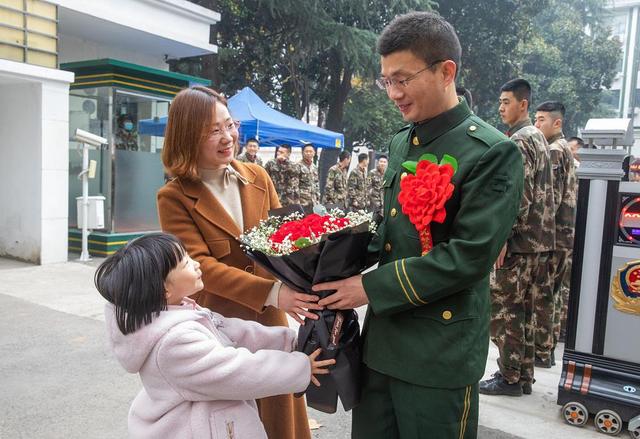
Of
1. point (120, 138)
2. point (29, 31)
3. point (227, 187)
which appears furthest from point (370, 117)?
point (227, 187)

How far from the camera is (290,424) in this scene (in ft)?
7.22

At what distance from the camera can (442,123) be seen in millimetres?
1717

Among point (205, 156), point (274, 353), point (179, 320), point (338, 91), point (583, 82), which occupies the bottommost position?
point (274, 353)

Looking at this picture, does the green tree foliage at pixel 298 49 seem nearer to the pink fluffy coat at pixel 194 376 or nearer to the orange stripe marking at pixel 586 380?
the orange stripe marking at pixel 586 380

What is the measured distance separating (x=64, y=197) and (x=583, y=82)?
24.3 meters

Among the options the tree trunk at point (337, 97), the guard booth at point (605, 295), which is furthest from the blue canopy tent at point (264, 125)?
the guard booth at point (605, 295)

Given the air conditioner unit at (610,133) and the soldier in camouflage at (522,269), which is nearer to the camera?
the air conditioner unit at (610,133)

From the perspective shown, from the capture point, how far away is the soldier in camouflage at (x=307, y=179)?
11664 mm

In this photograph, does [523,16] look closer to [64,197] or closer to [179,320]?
[64,197]

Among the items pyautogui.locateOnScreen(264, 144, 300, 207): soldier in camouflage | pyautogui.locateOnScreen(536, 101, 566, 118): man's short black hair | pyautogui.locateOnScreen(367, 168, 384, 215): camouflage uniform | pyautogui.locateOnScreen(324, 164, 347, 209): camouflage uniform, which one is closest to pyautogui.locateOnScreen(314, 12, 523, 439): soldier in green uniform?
pyautogui.locateOnScreen(536, 101, 566, 118): man's short black hair

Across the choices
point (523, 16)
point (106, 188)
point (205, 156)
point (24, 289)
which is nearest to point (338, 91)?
point (523, 16)

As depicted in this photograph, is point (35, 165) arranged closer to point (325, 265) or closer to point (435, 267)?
point (325, 265)

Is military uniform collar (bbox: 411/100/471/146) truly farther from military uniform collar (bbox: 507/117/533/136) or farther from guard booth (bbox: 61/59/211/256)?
guard booth (bbox: 61/59/211/256)

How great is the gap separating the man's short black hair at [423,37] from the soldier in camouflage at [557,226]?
2791 millimetres
